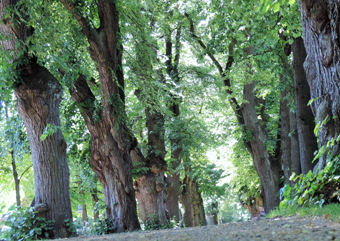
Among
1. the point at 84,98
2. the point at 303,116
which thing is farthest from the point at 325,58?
the point at 84,98

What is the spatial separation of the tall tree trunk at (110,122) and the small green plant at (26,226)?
6.90ft

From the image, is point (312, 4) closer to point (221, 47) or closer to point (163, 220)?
point (221, 47)

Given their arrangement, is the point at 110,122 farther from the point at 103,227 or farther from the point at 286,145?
the point at 286,145

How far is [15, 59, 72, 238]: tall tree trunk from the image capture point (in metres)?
9.34

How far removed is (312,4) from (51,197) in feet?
24.2

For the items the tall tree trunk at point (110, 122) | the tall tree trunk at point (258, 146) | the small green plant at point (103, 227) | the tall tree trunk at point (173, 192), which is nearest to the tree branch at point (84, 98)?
the tall tree trunk at point (110, 122)

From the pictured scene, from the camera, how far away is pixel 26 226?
8891mm

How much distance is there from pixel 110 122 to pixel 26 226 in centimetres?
342

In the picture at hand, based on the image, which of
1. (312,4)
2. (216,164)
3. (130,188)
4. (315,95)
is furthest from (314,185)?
(216,164)

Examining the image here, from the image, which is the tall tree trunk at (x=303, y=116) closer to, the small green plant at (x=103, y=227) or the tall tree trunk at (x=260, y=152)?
the small green plant at (x=103, y=227)

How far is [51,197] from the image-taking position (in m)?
9.34

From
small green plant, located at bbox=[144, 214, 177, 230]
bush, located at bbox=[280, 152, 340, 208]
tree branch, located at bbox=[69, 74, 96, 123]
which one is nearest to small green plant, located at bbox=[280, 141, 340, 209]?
bush, located at bbox=[280, 152, 340, 208]

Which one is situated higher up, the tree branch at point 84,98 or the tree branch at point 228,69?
the tree branch at point 228,69

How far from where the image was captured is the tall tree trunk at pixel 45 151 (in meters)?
9.34
